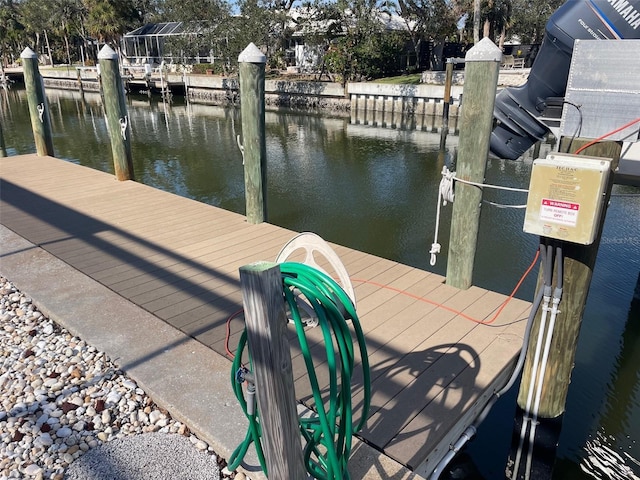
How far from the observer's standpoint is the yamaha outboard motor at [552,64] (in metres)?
2.71

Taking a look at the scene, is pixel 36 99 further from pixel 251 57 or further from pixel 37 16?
pixel 37 16

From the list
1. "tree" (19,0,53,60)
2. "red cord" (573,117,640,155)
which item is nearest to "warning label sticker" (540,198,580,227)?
"red cord" (573,117,640,155)

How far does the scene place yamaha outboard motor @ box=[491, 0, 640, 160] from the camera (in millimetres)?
2715

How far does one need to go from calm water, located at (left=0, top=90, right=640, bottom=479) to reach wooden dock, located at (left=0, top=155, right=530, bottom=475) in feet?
2.52

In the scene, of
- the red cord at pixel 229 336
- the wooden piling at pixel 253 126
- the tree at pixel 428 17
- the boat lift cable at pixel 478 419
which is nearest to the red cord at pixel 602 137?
the boat lift cable at pixel 478 419

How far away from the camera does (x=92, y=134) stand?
48.3 ft

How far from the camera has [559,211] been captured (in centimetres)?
208

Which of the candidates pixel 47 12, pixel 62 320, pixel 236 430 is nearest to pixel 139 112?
pixel 62 320

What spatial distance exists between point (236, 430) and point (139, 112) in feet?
69.0

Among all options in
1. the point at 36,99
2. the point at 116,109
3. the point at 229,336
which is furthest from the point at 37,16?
the point at 229,336

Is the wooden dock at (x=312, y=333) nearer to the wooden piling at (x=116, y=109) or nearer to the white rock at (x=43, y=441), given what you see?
the wooden piling at (x=116, y=109)

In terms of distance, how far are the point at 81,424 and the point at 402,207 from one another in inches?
257

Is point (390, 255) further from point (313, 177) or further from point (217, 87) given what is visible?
point (217, 87)

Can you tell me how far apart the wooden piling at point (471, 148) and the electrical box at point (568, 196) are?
120cm
